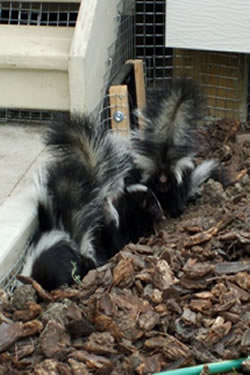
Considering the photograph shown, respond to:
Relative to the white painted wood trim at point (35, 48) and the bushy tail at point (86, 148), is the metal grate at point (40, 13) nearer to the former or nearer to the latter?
the white painted wood trim at point (35, 48)

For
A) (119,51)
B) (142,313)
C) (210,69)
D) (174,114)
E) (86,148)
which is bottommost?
(142,313)

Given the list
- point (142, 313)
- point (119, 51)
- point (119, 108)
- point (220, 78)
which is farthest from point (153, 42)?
point (142, 313)

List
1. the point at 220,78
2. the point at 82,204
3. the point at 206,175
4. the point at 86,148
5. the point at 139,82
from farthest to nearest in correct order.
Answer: the point at 220,78 → the point at 139,82 → the point at 206,175 → the point at 86,148 → the point at 82,204

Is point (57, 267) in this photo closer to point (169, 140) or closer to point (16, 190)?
point (16, 190)

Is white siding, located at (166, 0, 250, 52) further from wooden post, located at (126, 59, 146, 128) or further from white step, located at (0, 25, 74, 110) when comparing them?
white step, located at (0, 25, 74, 110)

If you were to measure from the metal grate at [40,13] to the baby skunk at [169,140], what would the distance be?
4.22 ft

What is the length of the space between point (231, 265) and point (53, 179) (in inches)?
38.2

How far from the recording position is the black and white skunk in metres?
3.48

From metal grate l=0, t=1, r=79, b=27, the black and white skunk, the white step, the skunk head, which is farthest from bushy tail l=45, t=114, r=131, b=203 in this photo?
metal grate l=0, t=1, r=79, b=27

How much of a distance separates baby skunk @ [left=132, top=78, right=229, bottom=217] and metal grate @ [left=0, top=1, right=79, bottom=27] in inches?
50.6

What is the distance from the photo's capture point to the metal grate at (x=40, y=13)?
5082mm

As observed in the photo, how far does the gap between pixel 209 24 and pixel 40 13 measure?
113 cm

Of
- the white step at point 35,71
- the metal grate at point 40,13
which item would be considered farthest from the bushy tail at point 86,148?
the metal grate at point 40,13

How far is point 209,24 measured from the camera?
15.0ft
